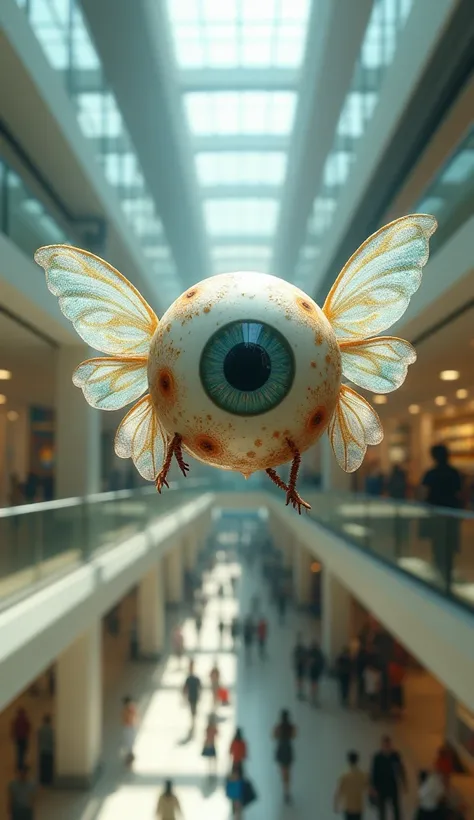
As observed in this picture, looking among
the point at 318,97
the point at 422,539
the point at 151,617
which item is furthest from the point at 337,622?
the point at 422,539

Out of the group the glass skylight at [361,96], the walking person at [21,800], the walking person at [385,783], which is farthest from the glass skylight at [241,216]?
the walking person at [21,800]

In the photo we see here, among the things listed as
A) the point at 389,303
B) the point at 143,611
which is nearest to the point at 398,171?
the point at 389,303

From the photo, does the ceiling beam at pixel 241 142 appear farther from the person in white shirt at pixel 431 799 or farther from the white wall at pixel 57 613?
the person in white shirt at pixel 431 799

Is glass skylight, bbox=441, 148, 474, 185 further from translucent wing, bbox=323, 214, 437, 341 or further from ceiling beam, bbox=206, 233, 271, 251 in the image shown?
ceiling beam, bbox=206, 233, 271, 251

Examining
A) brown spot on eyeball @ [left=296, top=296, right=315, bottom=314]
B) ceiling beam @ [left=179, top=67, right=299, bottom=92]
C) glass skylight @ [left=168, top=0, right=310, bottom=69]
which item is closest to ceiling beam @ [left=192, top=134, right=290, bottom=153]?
ceiling beam @ [left=179, top=67, right=299, bottom=92]

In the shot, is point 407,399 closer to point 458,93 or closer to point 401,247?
point 458,93

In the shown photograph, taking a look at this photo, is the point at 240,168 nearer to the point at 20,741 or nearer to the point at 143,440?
the point at 20,741
